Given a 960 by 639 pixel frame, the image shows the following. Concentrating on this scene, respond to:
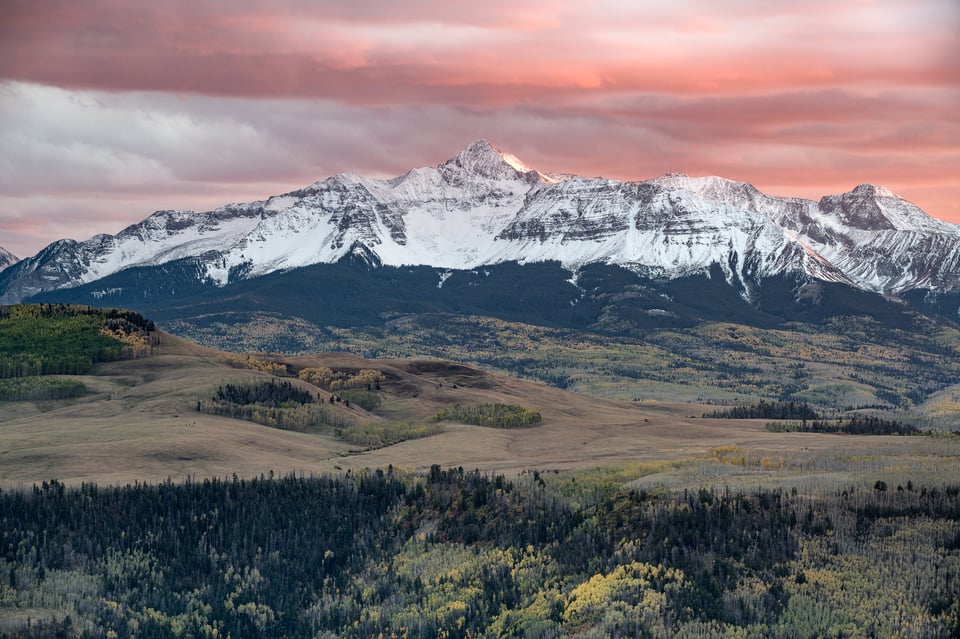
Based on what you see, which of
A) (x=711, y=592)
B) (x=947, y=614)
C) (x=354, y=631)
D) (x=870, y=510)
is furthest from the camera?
(x=354, y=631)

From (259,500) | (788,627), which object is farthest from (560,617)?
(259,500)

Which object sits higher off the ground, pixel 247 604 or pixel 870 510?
pixel 870 510

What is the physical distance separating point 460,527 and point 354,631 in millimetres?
29019

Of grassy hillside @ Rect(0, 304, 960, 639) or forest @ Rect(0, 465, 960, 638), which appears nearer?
forest @ Rect(0, 465, 960, 638)

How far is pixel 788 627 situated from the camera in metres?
128

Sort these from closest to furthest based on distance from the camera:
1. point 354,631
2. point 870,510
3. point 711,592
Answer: point 711,592 < point 870,510 < point 354,631

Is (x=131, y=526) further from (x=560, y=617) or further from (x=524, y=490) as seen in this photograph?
(x=560, y=617)

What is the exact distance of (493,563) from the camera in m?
168

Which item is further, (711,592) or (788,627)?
(711,592)

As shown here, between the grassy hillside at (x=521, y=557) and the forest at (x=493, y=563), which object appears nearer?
the forest at (x=493, y=563)

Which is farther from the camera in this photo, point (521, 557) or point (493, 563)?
point (521, 557)

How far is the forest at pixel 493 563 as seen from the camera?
13462cm

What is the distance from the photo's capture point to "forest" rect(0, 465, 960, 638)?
135m

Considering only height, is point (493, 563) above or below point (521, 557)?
below
